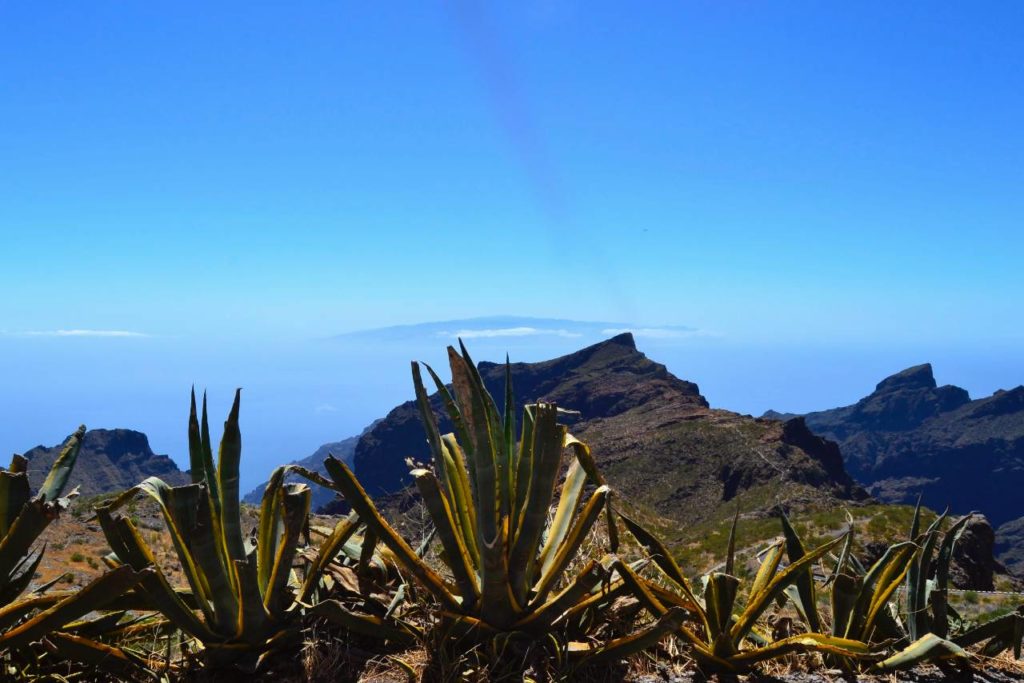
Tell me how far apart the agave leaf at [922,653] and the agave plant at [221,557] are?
2.76m

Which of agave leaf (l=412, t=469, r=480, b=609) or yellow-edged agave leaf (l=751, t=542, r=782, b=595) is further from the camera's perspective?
yellow-edged agave leaf (l=751, t=542, r=782, b=595)

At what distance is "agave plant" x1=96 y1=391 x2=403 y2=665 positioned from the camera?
3305 mm

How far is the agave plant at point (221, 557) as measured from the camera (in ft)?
10.8

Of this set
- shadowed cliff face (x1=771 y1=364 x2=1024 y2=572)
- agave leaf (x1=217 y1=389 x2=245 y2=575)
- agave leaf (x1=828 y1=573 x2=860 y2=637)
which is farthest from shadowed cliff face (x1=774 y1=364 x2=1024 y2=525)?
agave leaf (x1=217 y1=389 x2=245 y2=575)

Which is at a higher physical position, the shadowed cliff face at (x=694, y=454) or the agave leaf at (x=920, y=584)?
the agave leaf at (x=920, y=584)

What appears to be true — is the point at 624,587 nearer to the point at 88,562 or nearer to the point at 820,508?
the point at 88,562

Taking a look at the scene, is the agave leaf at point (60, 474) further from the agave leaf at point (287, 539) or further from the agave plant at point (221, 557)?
the agave leaf at point (287, 539)

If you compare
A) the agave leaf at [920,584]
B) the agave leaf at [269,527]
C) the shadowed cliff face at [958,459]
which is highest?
Result: the agave leaf at [269,527]

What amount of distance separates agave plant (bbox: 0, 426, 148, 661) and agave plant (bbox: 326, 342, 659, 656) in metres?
1.01

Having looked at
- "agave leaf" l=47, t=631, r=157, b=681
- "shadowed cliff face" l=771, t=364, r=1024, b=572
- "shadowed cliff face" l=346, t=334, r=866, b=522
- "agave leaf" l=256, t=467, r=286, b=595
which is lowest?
"shadowed cliff face" l=771, t=364, r=1024, b=572

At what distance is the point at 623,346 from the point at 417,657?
352 ft

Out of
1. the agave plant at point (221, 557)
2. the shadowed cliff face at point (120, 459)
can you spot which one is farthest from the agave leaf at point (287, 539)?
the shadowed cliff face at point (120, 459)

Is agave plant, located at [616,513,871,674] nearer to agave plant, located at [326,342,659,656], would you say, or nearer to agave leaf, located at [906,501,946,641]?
agave plant, located at [326,342,659,656]

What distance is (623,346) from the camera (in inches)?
4318
